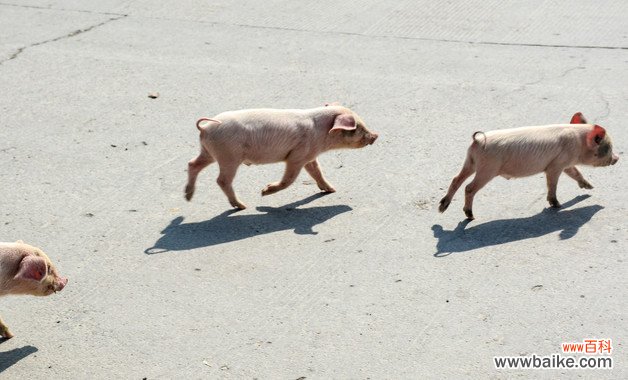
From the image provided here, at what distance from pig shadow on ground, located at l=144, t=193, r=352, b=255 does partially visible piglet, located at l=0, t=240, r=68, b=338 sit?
40.1 inches

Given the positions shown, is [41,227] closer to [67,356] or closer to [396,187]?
[67,356]

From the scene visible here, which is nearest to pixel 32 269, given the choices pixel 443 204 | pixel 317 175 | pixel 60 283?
pixel 60 283

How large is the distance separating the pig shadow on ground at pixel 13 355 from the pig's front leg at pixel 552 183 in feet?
12.2

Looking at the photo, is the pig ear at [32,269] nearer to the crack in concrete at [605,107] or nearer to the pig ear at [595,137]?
the pig ear at [595,137]

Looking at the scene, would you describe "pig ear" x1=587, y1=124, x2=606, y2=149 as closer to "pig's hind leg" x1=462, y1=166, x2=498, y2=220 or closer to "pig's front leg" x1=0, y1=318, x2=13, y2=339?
"pig's hind leg" x1=462, y1=166, x2=498, y2=220

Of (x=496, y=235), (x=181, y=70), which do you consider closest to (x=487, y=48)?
(x=181, y=70)

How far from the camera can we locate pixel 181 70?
980cm

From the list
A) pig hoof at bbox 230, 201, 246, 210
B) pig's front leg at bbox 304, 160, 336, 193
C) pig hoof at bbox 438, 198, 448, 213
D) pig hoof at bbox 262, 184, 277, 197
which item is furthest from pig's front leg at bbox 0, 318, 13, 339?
pig hoof at bbox 438, 198, 448, 213

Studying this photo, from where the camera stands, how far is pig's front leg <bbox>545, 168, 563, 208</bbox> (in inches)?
274

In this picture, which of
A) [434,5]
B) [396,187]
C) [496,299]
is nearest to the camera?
[496,299]

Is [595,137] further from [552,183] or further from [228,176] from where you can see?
[228,176]

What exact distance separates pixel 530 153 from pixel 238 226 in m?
2.14

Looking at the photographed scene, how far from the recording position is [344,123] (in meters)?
7.42

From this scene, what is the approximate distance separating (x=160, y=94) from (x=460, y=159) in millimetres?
3080
